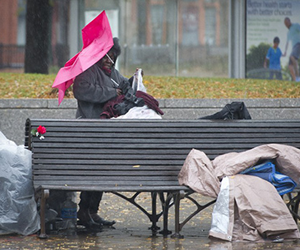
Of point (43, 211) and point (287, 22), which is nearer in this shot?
point (43, 211)

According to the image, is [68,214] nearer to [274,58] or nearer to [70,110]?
[70,110]

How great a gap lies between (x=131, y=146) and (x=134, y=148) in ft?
0.11

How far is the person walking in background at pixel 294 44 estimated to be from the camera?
53.4 feet

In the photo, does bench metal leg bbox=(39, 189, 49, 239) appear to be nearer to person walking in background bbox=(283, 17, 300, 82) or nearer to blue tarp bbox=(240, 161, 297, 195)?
blue tarp bbox=(240, 161, 297, 195)

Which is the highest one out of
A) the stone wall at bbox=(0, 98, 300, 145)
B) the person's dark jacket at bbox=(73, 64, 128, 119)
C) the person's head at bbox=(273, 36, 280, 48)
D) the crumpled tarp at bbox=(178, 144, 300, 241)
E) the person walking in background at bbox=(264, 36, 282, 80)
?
the person's head at bbox=(273, 36, 280, 48)

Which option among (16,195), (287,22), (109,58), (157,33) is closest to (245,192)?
(16,195)

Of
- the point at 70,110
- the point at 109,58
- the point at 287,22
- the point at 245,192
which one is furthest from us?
the point at 287,22

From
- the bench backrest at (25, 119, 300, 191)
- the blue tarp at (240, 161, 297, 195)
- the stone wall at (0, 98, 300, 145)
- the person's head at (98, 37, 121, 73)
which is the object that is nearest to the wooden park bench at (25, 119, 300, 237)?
the bench backrest at (25, 119, 300, 191)

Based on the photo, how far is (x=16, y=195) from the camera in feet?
20.0

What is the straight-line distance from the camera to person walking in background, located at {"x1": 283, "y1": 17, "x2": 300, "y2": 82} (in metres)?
16.3

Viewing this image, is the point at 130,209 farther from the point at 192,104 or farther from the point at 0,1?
the point at 0,1

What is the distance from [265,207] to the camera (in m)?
5.69

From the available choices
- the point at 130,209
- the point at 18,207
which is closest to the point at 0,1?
the point at 130,209

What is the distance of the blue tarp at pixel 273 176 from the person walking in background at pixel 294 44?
34.4 feet
